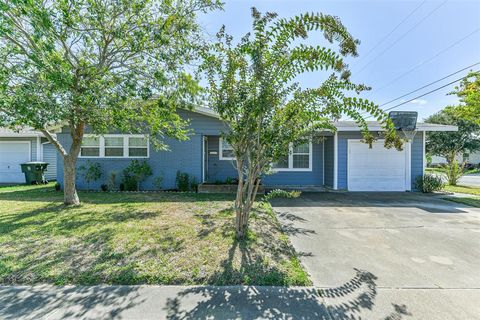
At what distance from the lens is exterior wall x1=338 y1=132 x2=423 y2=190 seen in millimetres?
10930

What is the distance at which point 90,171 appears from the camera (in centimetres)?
1020

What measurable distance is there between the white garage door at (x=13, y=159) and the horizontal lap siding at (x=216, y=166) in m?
10.3

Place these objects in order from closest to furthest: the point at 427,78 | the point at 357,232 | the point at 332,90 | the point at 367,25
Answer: the point at 332,90 → the point at 357,232 → the point at 367,25 → the point at 427,78

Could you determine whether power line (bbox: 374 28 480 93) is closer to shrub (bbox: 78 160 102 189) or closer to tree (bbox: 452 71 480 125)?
tree (bbox: 452 71 480 125)

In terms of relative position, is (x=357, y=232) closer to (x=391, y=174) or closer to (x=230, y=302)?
(x=230, y=302)

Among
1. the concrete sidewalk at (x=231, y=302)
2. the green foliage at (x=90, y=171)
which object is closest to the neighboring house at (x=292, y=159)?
the green foliage at (x=90, y=171)

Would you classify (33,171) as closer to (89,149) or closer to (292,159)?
(89,149)

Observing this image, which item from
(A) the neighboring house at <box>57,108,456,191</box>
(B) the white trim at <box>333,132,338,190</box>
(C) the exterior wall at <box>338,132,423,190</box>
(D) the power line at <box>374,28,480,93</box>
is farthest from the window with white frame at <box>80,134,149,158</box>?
(D) the power line at <box>374,28,480,93</box>

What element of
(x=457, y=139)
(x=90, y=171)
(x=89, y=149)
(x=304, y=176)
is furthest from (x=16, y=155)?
(x=457, y=139)

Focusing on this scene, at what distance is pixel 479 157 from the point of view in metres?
36.1

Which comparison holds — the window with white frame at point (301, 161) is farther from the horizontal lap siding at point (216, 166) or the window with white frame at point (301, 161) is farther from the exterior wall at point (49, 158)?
the exterior wall at point (49, 158)

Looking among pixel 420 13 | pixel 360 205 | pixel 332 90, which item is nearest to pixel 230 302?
pixel 332 90

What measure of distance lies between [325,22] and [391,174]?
9.51 m

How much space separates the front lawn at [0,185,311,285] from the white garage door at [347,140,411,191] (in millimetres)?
6043
